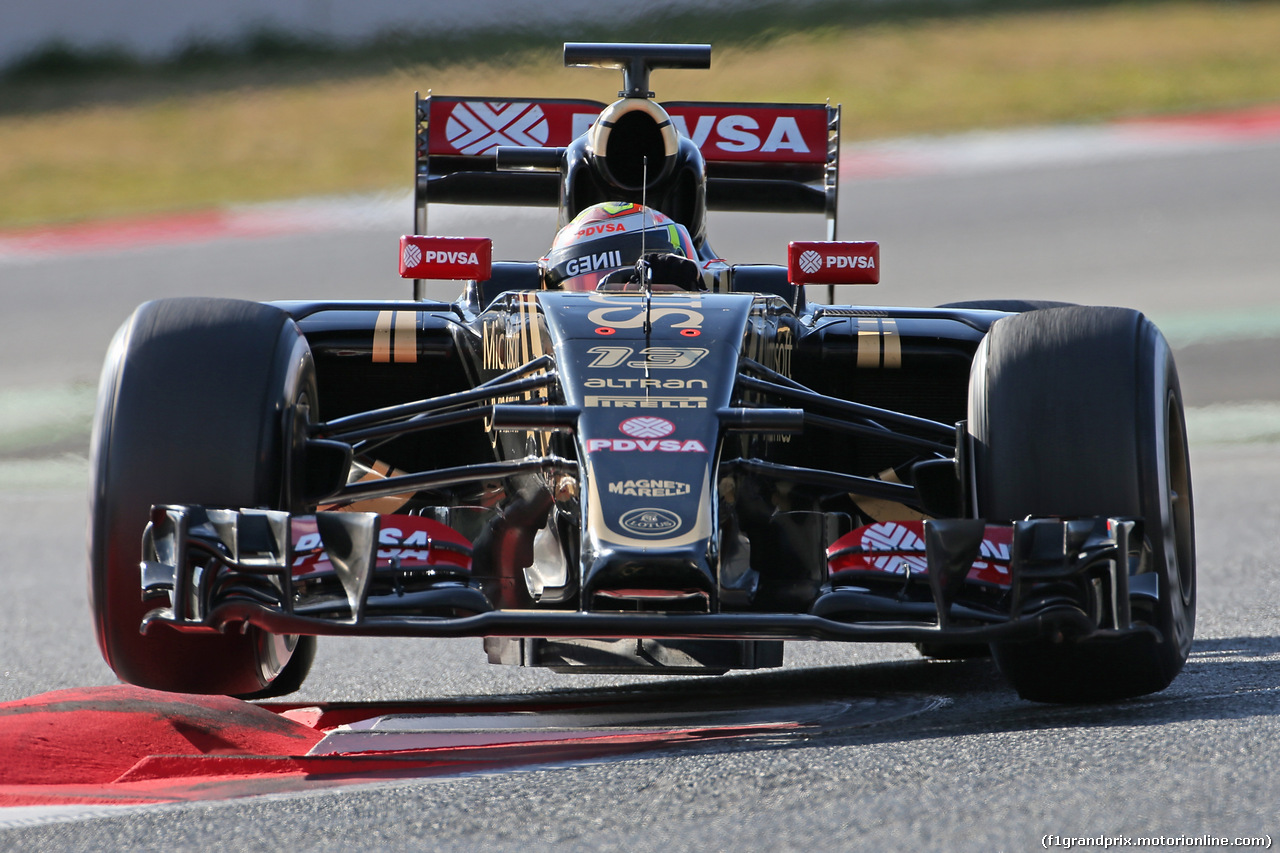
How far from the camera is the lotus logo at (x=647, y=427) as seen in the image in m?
3.67

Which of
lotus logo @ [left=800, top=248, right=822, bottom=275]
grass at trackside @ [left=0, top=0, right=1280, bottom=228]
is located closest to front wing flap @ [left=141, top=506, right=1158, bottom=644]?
lotus logo @ [left=800, top=248, right=822, bottom=275]

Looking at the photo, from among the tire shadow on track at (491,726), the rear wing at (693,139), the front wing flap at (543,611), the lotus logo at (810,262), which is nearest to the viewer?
the front wing flap at (543,611)

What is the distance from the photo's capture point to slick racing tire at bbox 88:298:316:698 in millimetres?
3650

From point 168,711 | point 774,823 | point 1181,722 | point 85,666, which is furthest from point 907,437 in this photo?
point 85,666

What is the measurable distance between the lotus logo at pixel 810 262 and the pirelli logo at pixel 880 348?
312 mm

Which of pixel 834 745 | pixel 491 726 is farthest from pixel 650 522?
pixel 491 726

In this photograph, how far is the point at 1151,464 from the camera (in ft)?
12.1

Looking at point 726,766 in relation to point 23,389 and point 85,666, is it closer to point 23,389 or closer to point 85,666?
point 85,666

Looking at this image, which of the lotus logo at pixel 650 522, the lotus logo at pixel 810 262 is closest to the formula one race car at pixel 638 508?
the lotus logo at pixel 650 522

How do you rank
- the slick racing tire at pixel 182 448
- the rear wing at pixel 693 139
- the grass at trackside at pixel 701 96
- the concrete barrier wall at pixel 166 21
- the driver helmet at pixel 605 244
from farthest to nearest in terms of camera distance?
the concrete barrier wall at pixel 166 21 → the grass at trackside at pixel 701 96 → the rear wing at pixel 693 139 → the driver helmet at pixel 605 244 → the slick racing tire at pixel 182 448

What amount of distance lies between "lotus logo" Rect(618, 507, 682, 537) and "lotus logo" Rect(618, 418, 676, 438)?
0.22 m

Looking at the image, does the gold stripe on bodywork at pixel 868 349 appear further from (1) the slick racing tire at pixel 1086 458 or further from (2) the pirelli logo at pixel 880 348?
(1) the slick racing tire at pixel 1086 458

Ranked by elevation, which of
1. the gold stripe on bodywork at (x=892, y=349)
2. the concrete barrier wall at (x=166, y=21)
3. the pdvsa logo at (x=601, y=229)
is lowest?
the gold stripe on bodywork at (x=892, y=349)

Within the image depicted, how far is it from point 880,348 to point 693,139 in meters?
2.03
